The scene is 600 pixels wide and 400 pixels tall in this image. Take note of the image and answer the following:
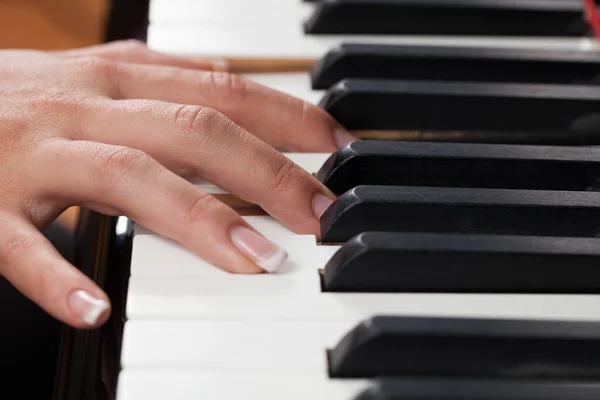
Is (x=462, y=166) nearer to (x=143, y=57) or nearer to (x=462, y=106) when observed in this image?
(x=462, y=106)

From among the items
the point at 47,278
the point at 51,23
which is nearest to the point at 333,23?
the point at 47,278

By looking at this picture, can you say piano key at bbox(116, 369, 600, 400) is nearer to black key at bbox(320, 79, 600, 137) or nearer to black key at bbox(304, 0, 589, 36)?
black key at bbox(320, 79, 600, 137)

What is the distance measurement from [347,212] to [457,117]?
245mm

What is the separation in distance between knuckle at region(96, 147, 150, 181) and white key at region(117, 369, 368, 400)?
0.20 meters

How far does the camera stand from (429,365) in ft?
2.00

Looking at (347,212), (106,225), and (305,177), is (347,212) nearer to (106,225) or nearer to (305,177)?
(305,177)

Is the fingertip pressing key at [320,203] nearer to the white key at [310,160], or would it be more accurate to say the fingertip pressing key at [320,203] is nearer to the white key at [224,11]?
the white key at [310,160]

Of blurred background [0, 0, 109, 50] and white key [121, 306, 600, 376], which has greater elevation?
blurred background [0, 0, 109, 50]

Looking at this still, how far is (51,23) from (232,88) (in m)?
0.71

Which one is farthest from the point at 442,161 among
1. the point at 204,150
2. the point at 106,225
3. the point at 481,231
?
the point at 106,225

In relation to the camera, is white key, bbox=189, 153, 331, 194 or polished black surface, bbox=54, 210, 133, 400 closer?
polished black surface, bbox=54, 210, 133, 400

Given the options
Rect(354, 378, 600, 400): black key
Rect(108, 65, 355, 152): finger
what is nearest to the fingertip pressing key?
Rect(108, 65, 355, 152): finger

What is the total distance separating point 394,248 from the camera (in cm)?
67

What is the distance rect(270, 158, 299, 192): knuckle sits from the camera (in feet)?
2.49
